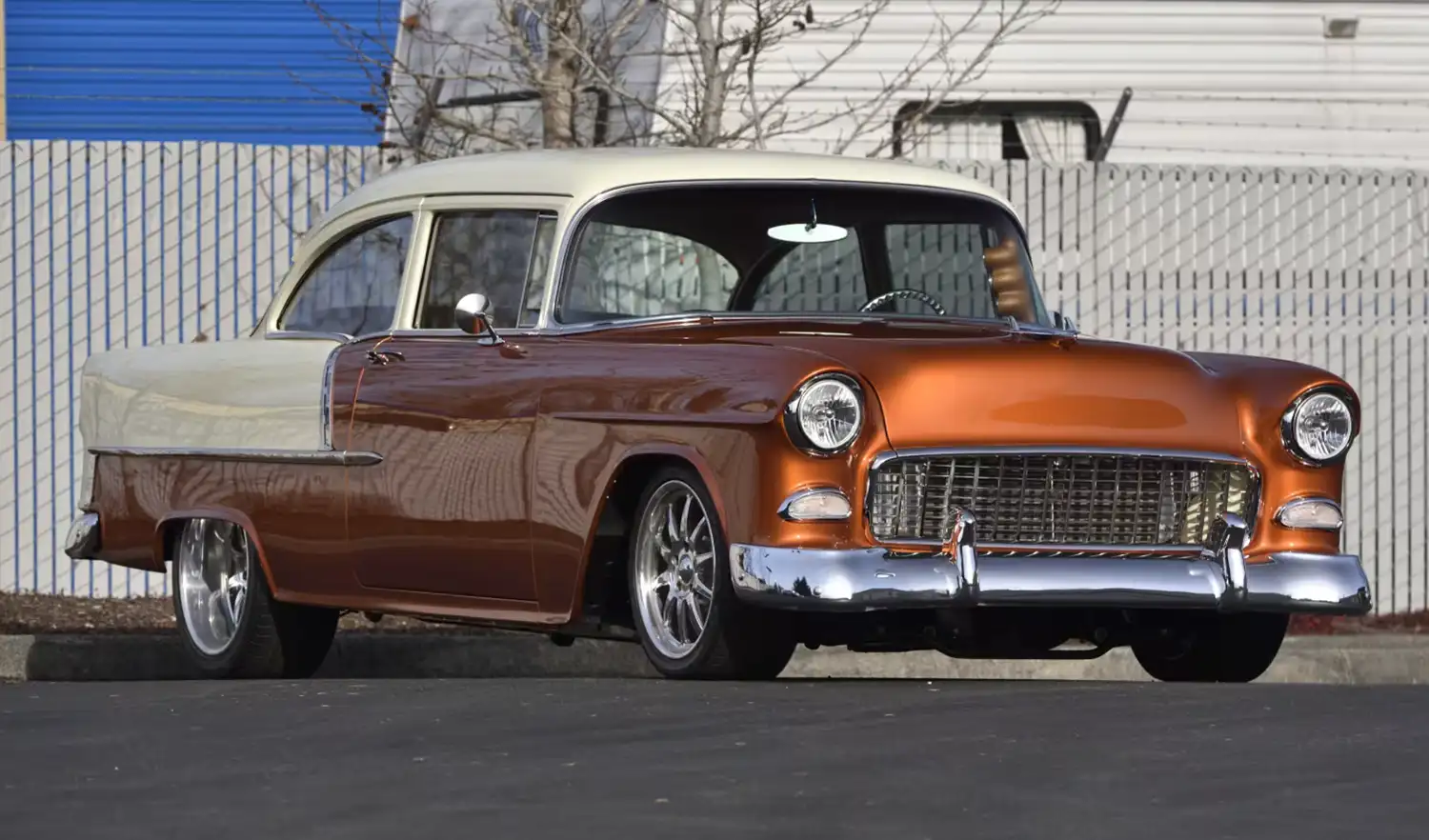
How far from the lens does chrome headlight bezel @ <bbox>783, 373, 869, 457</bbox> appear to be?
24.1ft

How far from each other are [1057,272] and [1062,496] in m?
6.85

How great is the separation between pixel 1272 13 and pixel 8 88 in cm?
920

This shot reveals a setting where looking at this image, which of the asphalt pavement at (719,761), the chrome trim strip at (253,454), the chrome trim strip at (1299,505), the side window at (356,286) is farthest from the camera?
the side window at (356,286)

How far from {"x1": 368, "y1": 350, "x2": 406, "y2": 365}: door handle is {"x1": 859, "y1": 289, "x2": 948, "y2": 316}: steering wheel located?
1416mm

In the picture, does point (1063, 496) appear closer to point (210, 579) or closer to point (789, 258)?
point (789, 258)

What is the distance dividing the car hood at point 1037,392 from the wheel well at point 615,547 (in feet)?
1.57

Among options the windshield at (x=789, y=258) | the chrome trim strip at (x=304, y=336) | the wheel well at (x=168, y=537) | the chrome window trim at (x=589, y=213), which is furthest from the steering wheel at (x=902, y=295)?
the wheel well at (x=168, y=537)

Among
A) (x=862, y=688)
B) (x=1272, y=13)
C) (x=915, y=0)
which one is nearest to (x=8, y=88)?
(x=915, y=0)

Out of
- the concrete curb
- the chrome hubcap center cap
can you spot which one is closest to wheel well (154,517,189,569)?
the concrete curb

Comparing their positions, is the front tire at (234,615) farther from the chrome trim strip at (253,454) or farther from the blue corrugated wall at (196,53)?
the blue corrugated wall at (196,53)

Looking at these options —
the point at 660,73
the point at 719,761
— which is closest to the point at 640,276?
the point at 719,761

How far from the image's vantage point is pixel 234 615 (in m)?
9.72

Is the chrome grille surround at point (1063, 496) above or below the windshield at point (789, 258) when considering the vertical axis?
below

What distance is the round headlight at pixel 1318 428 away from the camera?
26.0 feet
